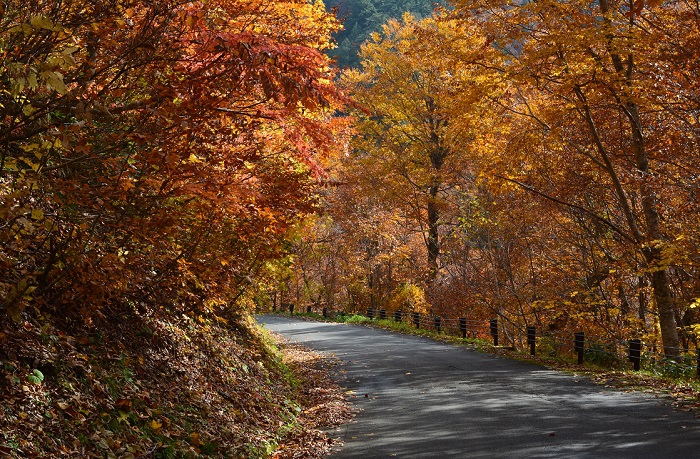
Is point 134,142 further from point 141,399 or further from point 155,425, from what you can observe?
point 155,425

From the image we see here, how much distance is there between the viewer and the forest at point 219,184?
5.20 metres

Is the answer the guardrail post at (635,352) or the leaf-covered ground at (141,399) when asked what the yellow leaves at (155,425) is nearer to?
the leaf-covered ground at (141,399)

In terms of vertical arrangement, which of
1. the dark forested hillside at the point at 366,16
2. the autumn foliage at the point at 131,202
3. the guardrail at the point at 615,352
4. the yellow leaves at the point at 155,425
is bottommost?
the guardrail at the point at 615,352

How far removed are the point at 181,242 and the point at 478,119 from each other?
1099 cm

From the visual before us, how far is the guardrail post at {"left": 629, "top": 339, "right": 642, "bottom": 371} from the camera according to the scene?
600 inches

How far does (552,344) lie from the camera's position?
21234mm

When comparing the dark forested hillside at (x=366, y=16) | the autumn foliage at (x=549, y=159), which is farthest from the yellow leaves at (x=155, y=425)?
the dark forested hillside at (x=366, y=16)

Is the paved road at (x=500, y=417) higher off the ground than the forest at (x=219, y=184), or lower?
lower

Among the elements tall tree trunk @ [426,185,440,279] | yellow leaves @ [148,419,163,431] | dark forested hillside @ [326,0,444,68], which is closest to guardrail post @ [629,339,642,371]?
yellow leaves @ [148,419,163,431]

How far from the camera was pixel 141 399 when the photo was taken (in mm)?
6355

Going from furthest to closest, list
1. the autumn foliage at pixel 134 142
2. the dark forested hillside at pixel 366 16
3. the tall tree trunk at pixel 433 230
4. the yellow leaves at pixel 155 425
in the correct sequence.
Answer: the dark forested hillside at pixel 366 16, the tall tree trunk at pixel 433 230, the yellow leaves at pixel 155 425, the autumn foliage at pixel 134 142

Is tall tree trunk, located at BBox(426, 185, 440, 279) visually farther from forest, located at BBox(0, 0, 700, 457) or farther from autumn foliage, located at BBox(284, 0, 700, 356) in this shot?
forest, located at BBox(0, 0, 700, 457)

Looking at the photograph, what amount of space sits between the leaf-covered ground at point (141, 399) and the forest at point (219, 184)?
0.10ft

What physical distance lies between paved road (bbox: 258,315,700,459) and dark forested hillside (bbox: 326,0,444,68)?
91801 mm
